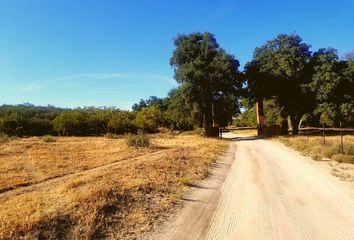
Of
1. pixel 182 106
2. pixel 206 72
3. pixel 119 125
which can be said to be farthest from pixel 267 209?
pixel 119 125

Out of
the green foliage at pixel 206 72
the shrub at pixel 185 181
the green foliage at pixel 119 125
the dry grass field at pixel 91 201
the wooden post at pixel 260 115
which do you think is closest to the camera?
the dry grass field at pixel 91 201

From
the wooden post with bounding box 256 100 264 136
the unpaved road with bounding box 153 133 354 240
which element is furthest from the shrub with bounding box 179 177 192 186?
the wooden post with bounding box 256 100 264 136

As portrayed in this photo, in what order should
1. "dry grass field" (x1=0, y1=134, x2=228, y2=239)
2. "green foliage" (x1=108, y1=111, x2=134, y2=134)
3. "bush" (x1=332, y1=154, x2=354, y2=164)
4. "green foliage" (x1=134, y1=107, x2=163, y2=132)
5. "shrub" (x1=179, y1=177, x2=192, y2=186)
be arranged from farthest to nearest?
1. "green foliage" (x1=134, y1=107, x2=163, y2=132)
2. "green foliage" (x1=108, y1=111, x2=134, y2=134)
3. "bush" (x1=332, y1=154, x2=354, y2=164)
4. "shrub" (x1=179, y1=177, x2=192, y2=186)
5. "dry grass field" (x1=0, y1=134, x2=228, y2=239)

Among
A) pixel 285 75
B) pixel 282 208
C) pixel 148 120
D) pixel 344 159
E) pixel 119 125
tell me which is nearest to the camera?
pixel 282 208

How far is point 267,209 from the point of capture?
986cm

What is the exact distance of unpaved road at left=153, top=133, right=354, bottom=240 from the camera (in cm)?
796

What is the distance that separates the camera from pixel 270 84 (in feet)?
143

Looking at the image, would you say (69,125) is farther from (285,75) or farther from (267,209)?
(267,209)

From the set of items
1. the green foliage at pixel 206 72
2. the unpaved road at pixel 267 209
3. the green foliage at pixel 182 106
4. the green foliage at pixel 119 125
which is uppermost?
the green foliage at pixel 206 72

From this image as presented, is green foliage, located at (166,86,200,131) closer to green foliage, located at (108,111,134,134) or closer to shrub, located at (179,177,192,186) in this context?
green foliage, located at (108,111,134,134)

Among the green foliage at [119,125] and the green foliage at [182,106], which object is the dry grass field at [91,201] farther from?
the green foliage at [119,125]

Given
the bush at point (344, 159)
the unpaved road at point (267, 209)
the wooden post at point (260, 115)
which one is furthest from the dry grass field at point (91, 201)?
the wooden post at point (260, 115)

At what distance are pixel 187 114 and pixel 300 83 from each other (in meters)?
14.0

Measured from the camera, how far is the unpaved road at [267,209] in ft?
26.1
